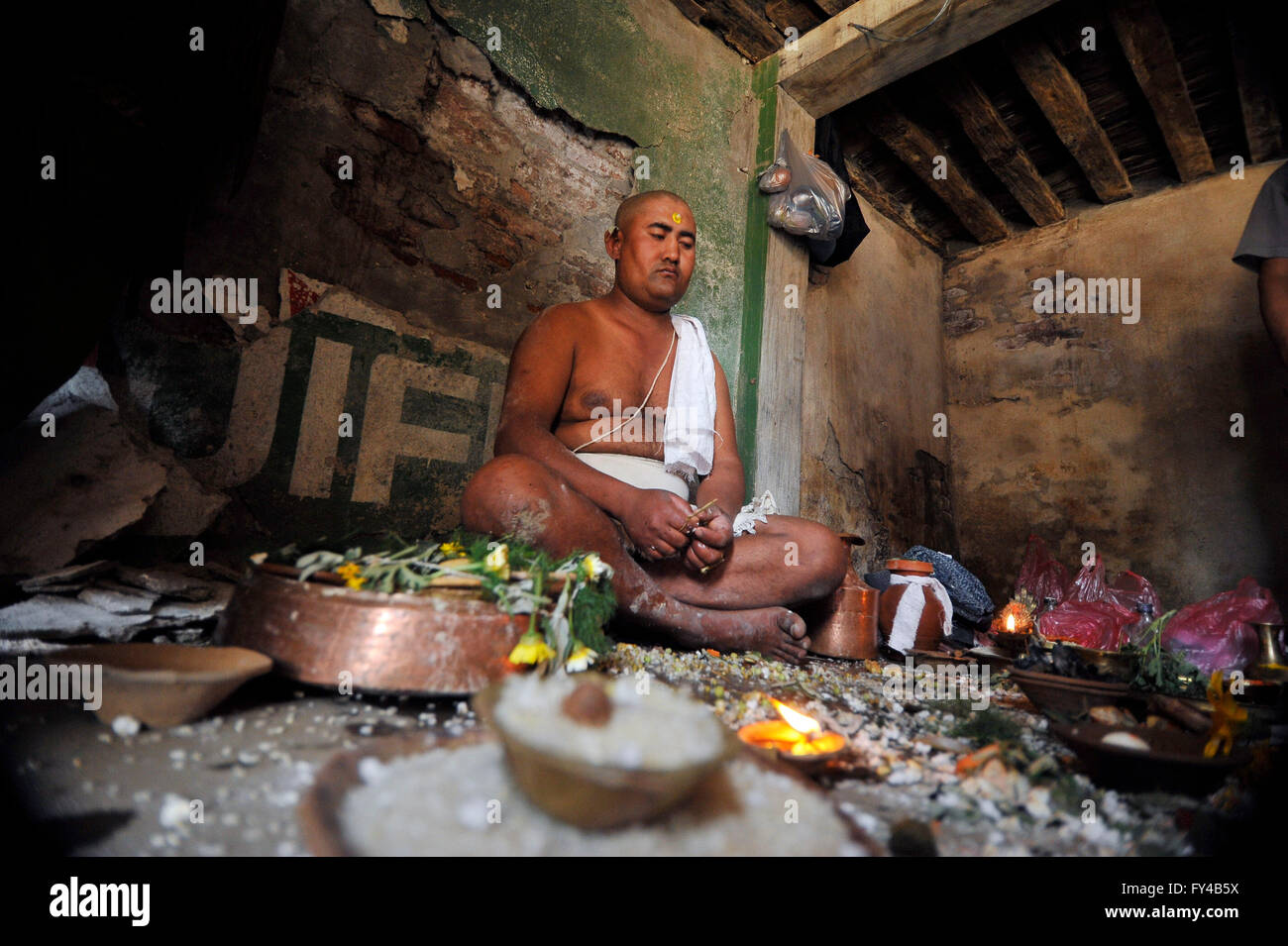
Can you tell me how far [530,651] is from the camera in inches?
49.6

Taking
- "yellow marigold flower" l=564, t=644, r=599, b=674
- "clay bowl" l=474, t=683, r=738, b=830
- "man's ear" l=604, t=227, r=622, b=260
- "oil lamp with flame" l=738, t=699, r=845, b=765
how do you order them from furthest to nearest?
"man's ear" l=604, t=227, r=622, b=260, "yellow marigold flower" l=564, t=644, r=599, b=674, "oil lamp with flame" l=738, t=699, r=845, b=765, "clay bowl" l=474, t=683, r=738, b=830

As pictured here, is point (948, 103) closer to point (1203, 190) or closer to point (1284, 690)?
Result: point (1203, 190)

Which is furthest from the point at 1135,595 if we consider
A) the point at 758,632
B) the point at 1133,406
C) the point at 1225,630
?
the point at 758,632

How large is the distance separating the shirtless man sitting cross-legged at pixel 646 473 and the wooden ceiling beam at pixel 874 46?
210 centimetres

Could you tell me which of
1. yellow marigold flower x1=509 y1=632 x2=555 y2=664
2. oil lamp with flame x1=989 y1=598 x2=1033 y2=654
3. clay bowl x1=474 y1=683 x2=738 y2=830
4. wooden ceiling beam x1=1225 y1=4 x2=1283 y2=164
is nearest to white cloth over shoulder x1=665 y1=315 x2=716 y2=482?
yellow marigold flower x1=509 y1=632 x2=555 y2=664

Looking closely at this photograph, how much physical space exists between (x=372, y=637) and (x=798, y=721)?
0.87 metres

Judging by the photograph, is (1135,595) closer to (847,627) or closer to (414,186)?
(847,627)

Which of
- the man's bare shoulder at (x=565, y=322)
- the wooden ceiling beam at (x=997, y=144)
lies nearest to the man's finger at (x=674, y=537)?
the man's bare shoulder at (x=565, y=322)

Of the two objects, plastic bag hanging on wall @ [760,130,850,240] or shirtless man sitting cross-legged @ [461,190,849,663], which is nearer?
shirtless man sitting cross-legged @ [461,190,849,663]

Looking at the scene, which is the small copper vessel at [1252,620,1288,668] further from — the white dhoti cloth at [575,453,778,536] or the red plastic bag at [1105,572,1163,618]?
the white dhoti cloth at [575,453,778,536]

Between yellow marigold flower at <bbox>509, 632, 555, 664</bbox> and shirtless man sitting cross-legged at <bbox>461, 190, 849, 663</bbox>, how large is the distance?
0.59 m

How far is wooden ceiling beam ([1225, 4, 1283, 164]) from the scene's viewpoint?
143 inches
